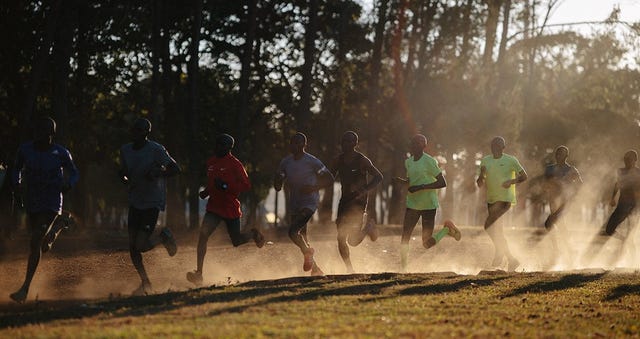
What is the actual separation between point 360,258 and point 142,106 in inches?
693

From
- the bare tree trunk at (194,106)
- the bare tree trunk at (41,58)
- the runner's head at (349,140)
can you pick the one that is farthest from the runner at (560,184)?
the bare tree trunk at (194,106)

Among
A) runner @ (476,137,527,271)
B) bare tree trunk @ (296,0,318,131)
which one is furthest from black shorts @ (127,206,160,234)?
bare tree trunk @ (296,0,318,131)

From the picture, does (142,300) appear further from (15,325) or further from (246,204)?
(246,204)

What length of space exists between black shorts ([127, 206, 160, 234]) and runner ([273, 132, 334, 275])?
1.91 meters

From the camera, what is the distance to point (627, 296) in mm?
13695

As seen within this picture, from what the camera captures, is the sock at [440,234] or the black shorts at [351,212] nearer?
the black shorts at [351,212]

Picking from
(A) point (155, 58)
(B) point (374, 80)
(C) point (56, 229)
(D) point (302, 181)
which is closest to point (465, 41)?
(B) point (374, 80)

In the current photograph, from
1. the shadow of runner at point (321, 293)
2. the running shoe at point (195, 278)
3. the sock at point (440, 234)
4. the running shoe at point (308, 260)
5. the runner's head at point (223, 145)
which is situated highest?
the runner's head at point (223, 145)

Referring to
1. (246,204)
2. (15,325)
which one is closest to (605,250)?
(15,325)

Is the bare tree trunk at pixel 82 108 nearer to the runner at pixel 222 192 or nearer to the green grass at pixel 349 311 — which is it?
the runner at pixel 222 192

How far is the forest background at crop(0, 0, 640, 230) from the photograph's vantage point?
1222 inches

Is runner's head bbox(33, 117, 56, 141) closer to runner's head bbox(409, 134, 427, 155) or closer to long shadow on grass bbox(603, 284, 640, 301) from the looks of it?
runner's head bbox(409, 134, 427, 155)

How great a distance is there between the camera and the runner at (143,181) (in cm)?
1267

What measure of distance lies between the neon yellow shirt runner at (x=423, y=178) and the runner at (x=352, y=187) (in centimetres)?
89
